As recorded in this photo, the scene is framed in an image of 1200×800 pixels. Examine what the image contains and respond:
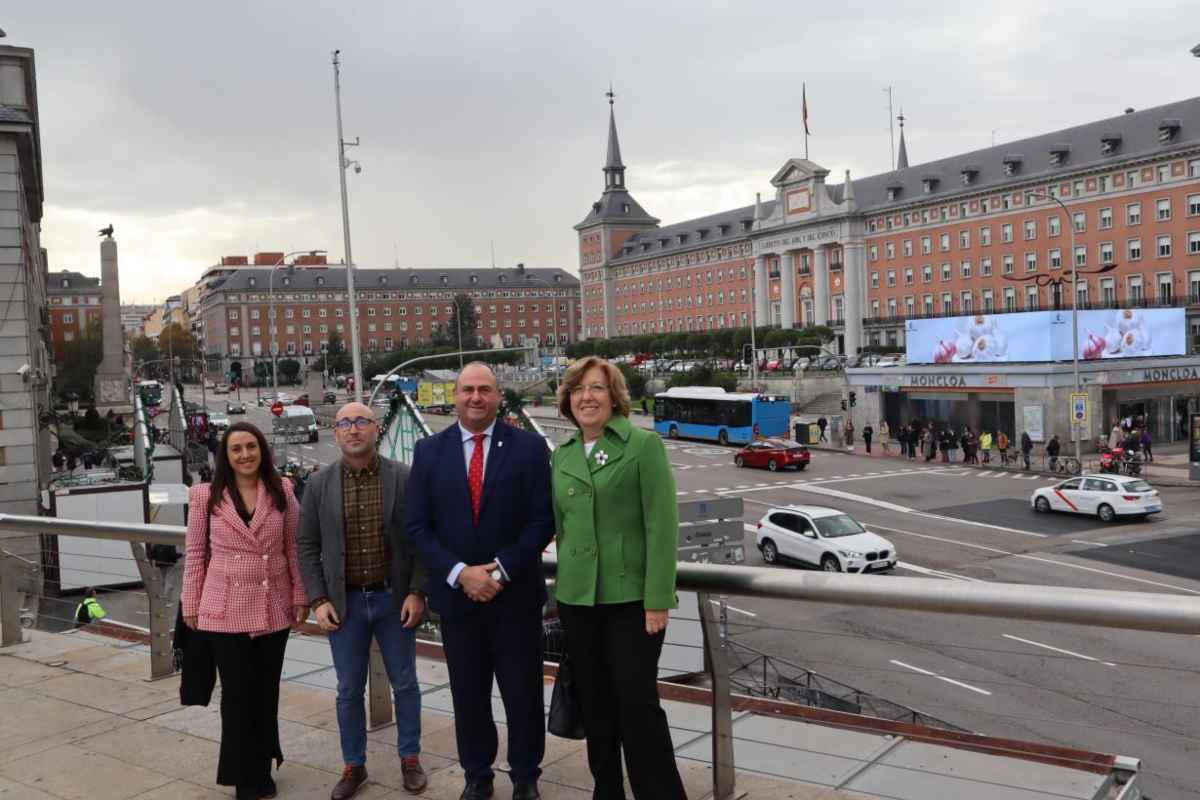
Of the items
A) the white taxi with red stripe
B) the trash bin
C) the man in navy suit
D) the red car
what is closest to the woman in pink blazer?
the man in navy suit

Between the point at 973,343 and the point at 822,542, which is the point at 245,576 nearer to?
the point at 822,542

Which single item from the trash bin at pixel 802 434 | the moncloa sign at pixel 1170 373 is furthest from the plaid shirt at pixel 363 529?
the trash bin at pixel 802 434

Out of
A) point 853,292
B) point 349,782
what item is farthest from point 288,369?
point 349,782

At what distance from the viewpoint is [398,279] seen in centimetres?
16775

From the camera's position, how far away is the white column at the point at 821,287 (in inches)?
4001

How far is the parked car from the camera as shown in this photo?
21.5m

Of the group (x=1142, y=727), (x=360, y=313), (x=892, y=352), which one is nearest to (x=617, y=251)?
(x=360, y=313)

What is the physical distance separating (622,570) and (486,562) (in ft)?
2.28

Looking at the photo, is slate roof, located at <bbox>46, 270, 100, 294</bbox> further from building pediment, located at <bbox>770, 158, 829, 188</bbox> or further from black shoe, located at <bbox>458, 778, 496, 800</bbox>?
black shoe, located at <bbox>458, 778, 496, 800</bbox>

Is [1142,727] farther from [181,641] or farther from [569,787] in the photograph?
[181,641]

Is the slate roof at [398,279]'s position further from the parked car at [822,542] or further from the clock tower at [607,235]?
the parked car at [822,542]

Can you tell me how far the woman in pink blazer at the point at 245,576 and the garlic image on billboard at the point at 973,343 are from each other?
4484cm

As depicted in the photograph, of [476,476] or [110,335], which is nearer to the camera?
[476,476]

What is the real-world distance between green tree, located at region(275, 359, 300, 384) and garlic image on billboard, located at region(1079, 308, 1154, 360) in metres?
109
